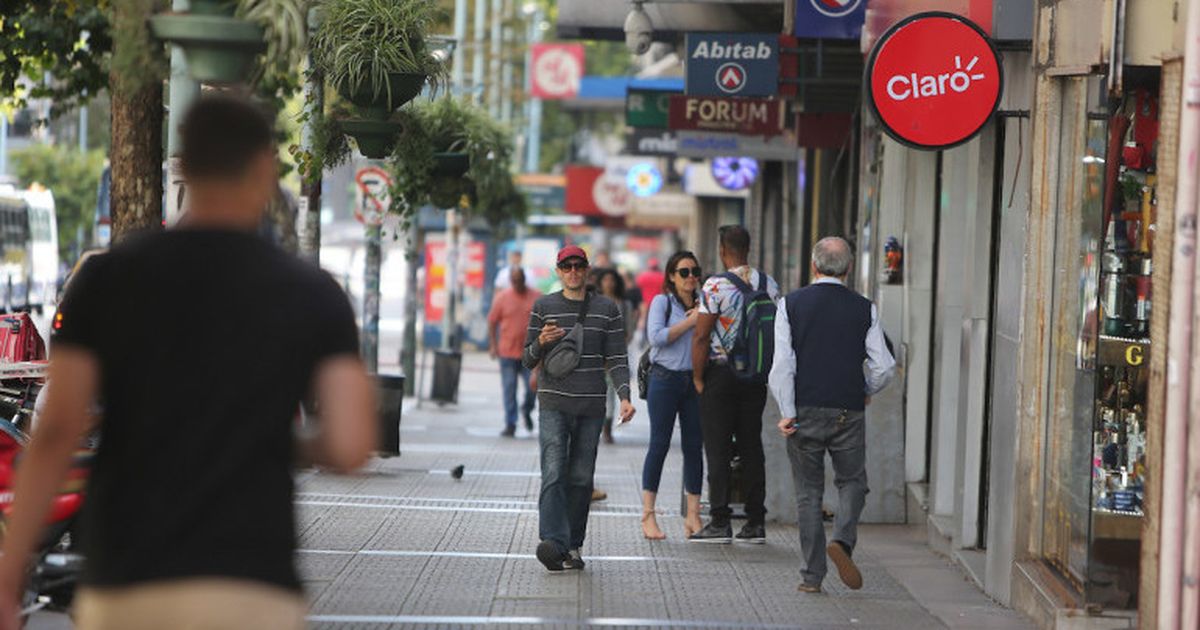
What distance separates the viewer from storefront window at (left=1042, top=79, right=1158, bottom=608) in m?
8.66

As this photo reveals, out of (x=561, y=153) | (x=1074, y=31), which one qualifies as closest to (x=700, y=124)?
(x=1074, y=31)

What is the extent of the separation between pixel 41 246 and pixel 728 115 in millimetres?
28978

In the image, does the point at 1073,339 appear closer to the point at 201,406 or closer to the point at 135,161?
the point at 201,406

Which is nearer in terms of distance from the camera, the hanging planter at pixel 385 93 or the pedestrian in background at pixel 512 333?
the hanging planter at pixel 385 93

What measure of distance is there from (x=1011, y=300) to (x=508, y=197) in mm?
21534

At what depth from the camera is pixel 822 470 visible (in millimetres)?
10453

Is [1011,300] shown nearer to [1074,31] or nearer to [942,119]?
[942,119]

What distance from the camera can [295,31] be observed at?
7.47 meters

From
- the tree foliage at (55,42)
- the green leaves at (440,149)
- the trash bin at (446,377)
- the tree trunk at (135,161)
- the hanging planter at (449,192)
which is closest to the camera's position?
the green leaves at (440,149)

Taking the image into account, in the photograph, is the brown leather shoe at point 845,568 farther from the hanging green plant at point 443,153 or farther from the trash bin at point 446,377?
the trash bin at point 446,377

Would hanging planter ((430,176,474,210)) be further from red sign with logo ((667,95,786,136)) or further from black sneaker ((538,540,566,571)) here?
black sneaker ((538,540,566,571))

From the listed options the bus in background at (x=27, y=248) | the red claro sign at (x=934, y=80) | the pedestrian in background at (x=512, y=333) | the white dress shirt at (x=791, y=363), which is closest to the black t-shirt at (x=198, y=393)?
the white dress shirt at (x=791, y=363)

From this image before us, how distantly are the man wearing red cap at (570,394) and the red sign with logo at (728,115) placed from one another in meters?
9.96

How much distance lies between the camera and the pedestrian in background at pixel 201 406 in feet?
12.8
